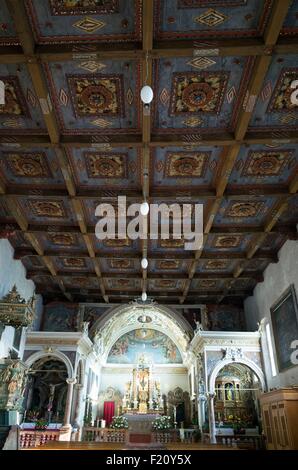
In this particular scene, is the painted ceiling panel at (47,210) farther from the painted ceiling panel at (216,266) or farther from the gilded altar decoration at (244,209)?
the painted ceiling panel at (216,266)

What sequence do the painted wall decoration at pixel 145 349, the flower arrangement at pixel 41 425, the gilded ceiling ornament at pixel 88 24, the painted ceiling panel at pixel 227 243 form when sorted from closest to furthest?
the gilded ceiling ornament at pixel 88 24 → the painted ceiling panel at pixel 227 243 → the flower arrangement at pixel 41 425 → the painted wall decoration at pixel 145 349

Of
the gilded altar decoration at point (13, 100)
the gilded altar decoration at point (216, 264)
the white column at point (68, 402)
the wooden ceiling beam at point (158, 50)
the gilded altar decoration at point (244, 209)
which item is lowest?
the white column at point (68, 402)

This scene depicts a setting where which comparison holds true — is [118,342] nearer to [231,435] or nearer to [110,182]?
[231,435]

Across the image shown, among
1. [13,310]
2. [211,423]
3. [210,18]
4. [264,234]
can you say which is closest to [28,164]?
[13,310]

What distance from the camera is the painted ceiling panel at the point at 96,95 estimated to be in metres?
7.49

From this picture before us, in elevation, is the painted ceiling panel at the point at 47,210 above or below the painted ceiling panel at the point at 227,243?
below

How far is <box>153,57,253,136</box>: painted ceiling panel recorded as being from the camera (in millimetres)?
7406

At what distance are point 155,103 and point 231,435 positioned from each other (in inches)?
564

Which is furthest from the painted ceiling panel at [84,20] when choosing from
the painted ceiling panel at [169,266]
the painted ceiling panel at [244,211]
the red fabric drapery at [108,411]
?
the red fabric drapery at [108,411]

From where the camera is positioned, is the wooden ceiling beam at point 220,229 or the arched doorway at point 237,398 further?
the arched doorway at point 237,398

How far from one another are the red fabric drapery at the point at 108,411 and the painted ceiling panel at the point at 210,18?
2305 centimetres

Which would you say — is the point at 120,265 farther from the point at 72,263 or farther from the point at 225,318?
the point at 225,318

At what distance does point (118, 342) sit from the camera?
26.4m

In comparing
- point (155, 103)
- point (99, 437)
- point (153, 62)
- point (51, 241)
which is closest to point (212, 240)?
point (51, 241)
